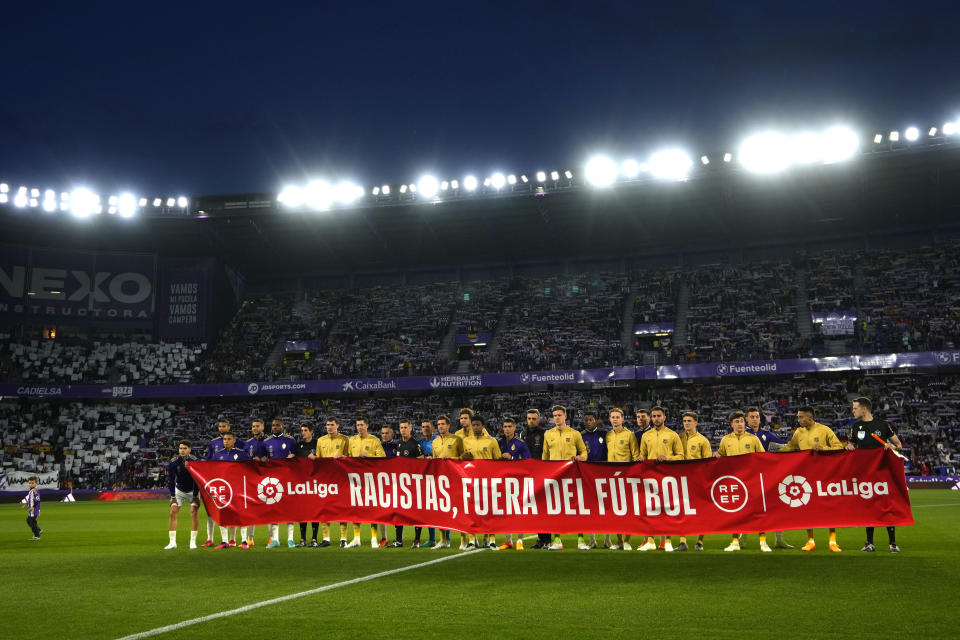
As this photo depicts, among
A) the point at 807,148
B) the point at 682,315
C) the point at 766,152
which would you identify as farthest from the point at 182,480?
the point at 682,315

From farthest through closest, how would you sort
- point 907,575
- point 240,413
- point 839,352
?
1. point 240,413
2. point 839,352
3. point 907,575

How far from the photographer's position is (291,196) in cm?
4012

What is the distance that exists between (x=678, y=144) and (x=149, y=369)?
3082 centimetres

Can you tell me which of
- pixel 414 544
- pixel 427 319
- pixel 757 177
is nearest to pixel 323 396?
pixel 427 319

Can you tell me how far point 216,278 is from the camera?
46.1 m

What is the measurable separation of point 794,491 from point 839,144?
2750cm

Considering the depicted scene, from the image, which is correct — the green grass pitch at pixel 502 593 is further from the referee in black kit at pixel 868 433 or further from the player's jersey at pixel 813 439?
the player's jersey at pixel 813 439

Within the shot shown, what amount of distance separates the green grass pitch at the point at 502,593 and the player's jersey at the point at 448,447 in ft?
5.88

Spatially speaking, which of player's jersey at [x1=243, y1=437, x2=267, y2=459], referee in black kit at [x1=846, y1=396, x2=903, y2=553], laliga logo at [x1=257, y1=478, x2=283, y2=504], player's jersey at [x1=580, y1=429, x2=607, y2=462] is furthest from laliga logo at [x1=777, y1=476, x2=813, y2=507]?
player's jersey at [x1=243, y1=437, x2=267, y2=459]

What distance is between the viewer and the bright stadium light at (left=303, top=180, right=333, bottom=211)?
39.8 metres

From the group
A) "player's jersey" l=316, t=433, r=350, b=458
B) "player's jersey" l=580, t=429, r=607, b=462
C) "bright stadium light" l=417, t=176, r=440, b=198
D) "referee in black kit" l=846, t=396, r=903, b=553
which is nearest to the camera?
"referee in black kit" l=846, t=396, r=903, b=553

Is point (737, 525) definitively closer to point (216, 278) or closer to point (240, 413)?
point (240, 413)

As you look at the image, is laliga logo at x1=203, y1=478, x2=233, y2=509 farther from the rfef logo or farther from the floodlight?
the floodlight

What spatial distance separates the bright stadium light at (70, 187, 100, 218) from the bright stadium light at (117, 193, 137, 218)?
1.12 metres
